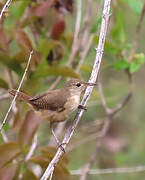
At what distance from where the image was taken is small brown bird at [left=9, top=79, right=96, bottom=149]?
3.41 meters

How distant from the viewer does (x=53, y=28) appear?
13.5 ft

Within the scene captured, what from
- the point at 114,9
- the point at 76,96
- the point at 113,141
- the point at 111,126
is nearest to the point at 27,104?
the point at 76,96

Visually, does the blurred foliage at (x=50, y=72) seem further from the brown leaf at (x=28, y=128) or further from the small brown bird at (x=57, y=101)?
the small brown bird at (x=57, y=101)

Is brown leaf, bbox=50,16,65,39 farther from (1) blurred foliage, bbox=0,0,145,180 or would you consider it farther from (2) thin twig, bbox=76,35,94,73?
(2) thin twig, bbox=76,35,94,73

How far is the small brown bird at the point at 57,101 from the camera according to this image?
341 cm

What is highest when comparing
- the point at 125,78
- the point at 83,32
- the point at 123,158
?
the point at 83,32

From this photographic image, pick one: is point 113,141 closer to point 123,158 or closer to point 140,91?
point 123,158

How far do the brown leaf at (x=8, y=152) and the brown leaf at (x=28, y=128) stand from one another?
14cm

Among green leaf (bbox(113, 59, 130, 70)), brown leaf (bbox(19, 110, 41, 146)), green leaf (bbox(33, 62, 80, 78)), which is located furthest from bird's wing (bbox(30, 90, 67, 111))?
green leaf (bbox(113, 59, 130, 70))

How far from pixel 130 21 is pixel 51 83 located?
1.98 meters

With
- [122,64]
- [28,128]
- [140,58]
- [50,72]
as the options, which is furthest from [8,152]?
[140,58]

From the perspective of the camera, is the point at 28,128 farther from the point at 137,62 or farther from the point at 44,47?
the point at 137,62

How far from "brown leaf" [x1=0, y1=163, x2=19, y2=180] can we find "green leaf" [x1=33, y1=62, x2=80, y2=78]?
753mm

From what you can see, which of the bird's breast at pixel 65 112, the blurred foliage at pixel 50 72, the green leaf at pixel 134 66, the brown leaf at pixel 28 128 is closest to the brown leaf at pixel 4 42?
the blurred foliage at pixel 50 72
